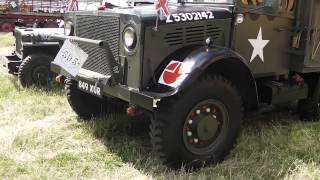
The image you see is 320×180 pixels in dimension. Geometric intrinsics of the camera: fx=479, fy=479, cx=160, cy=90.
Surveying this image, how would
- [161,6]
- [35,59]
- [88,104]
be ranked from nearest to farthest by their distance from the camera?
[161,6] < [88,104] < [35,59]

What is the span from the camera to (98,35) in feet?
15.5

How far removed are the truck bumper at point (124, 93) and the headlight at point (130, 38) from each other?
0.37m

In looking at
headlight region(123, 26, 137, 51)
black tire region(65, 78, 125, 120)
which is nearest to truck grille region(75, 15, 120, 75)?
headlight region(123, 26, 137, 51)

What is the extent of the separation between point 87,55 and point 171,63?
952 millimetres

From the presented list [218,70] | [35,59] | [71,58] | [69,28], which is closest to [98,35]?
[71,58]

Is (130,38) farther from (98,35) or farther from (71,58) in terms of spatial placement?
(71,58)

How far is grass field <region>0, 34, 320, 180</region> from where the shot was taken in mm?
4266

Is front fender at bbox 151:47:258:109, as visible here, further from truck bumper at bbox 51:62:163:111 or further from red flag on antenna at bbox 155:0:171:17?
red flag on antenna at bbox 155:0:171:17

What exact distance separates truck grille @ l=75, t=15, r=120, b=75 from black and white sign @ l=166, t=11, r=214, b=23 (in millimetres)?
507

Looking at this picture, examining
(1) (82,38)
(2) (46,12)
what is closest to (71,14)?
(1) (82,38)

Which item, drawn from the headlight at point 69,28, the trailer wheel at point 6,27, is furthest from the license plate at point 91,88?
the trailer wheel at point 6,27

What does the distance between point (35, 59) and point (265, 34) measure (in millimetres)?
4106

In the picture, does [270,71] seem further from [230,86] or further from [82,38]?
[82,38]

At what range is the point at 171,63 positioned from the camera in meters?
4.24
